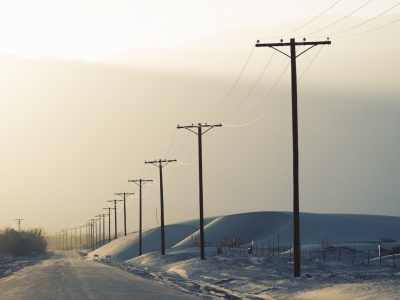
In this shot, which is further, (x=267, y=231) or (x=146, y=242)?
(x=146, y=242)

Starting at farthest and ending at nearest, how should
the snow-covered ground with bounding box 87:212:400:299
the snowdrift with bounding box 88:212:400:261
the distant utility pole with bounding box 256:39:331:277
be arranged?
the snowdrift with bounding box 88:212:400:261 → the distant utility pole with bounding box 256:39:331:277 → the snow-covered ground with bounding box 87:212:400:299

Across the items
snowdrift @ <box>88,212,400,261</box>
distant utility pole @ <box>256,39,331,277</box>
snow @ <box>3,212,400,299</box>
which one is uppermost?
distant utility pole @ <box>256,39,331,277</box>

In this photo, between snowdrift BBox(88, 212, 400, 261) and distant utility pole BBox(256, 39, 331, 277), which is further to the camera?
snowdrift BBox(88, 212, 400, 261)

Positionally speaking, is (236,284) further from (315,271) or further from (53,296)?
(53,296)

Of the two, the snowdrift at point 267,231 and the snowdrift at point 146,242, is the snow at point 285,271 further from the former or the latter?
the snowdrift at point 146,242

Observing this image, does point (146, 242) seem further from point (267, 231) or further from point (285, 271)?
point (285, 271)

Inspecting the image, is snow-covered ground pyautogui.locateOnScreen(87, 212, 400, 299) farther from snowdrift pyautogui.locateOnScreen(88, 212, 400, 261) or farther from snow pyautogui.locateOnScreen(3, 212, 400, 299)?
snowdrift pyautogui.locateOnScreen(88, 212, 400, 261)

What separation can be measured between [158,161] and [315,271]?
4972cm

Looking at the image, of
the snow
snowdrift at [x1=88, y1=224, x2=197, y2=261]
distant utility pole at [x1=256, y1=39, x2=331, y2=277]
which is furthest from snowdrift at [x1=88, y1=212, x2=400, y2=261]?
distant utility pole at [x1=256, y1=39, x2=331, y2=277]

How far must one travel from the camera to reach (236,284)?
43188 millimetres

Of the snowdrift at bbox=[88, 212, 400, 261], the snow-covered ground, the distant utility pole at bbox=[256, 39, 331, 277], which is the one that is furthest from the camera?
the snowdrift at bbox=[88, 212, 400, 261]

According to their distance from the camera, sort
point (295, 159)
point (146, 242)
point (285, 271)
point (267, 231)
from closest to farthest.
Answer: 1. point (295, 159)
2. point (285, 271)
3. point (267, 231)
4. point (146, 242)

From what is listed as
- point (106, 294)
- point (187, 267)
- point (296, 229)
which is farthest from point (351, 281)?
point (187, 267)

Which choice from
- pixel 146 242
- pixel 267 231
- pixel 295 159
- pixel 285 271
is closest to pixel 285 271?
pixel 285 271
